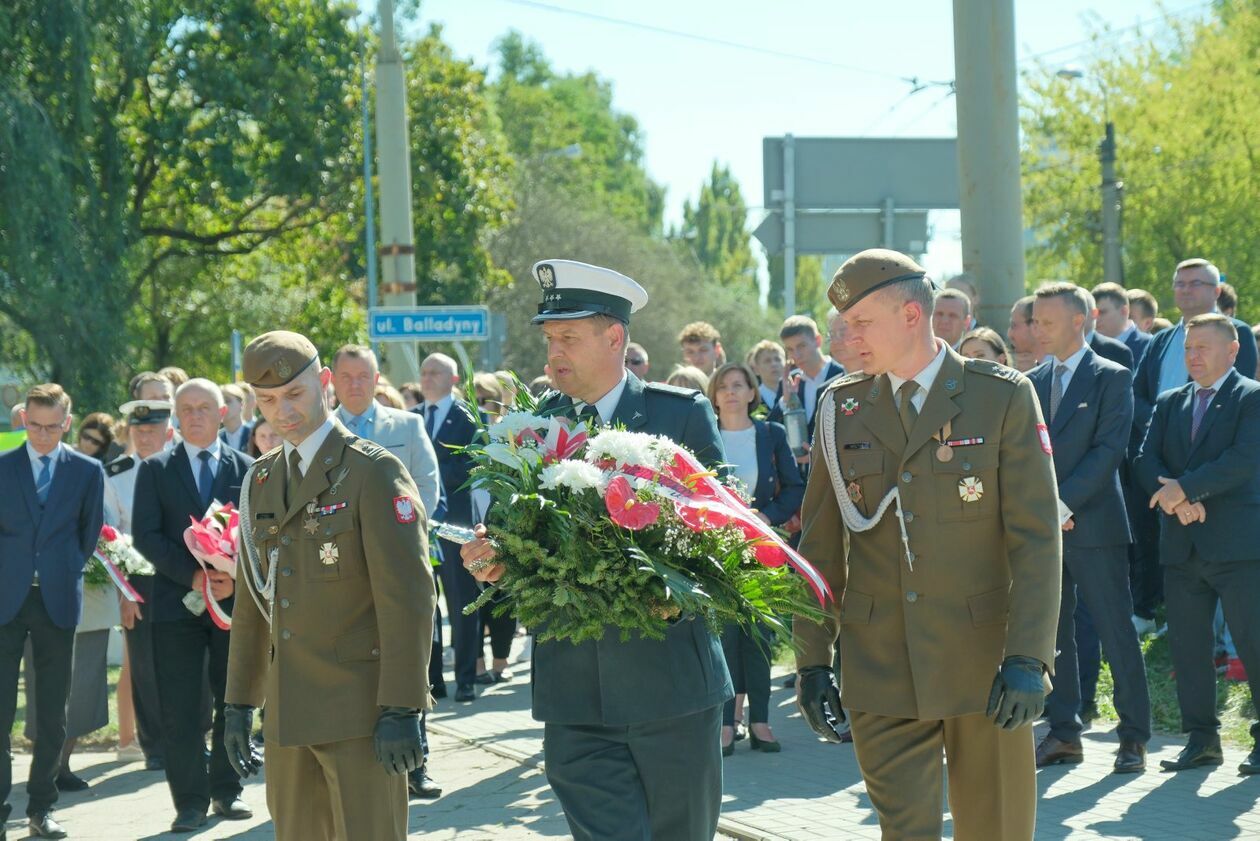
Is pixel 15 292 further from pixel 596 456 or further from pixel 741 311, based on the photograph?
pixel 741 311

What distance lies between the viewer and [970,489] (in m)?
4.55

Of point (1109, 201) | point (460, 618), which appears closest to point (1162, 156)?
point (1109, 201)

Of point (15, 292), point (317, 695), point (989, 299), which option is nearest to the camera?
point (317, 695)

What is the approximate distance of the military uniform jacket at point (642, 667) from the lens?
4.54 m

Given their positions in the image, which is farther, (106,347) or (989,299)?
(106,347)

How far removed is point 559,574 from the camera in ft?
14.0

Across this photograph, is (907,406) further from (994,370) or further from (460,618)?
(460,618)

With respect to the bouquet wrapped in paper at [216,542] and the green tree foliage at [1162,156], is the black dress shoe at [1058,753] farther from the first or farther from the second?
the green tree foliage at [1162,156]

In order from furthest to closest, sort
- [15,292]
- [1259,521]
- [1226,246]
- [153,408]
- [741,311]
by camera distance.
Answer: [741,311], [1226,246], [15,292], [153,408], [1259,521]

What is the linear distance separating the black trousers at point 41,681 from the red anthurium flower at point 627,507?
4.91 metres

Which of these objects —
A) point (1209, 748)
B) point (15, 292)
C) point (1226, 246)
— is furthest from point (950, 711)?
point (1226, 246)

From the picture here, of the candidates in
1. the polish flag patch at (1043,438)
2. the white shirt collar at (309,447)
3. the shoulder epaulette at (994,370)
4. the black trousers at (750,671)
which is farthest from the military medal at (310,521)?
the black trousers at (750,671)

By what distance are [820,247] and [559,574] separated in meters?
7.98

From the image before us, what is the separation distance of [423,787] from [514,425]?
13.6 ft
